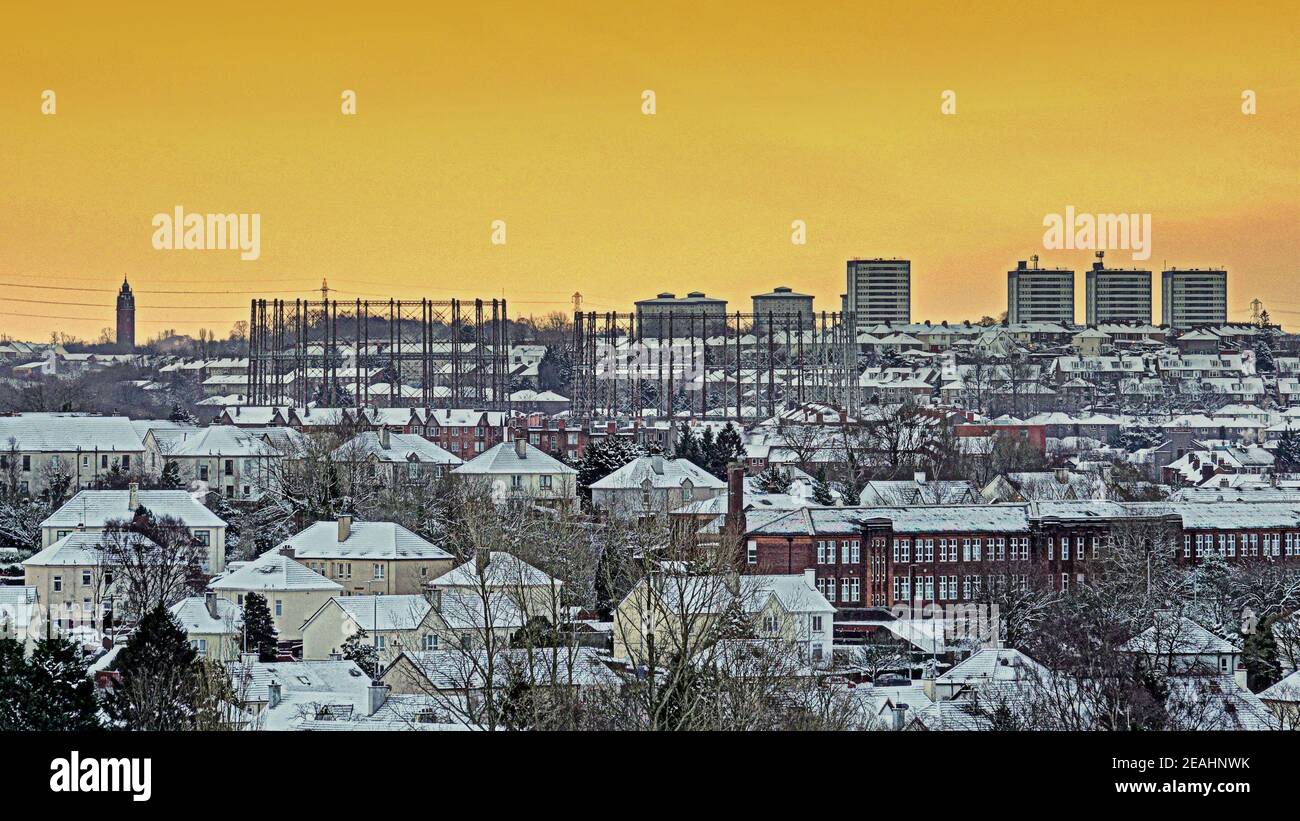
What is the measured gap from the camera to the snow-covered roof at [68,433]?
33.2 meters

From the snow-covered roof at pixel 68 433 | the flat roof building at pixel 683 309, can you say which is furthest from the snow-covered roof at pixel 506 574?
the flat roof building at pixel 683 309

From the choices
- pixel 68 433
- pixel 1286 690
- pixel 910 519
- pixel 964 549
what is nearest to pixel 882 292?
pixel 68 433

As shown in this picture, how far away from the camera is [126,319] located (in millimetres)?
55094

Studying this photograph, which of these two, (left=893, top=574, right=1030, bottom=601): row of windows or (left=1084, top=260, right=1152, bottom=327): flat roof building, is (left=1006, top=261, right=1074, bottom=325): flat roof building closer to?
(left=1084, top=260, right=1152, bottom=327): flat roof building

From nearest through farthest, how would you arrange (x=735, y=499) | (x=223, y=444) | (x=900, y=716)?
1. (x=900, y=716)
2. (x=735, y=499)
3. (x=223, y=444)

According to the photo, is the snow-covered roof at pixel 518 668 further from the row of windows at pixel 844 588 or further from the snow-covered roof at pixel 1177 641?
the row of windows at pixel 844 588

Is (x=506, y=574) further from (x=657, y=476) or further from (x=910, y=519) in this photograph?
(x=657, y=476)

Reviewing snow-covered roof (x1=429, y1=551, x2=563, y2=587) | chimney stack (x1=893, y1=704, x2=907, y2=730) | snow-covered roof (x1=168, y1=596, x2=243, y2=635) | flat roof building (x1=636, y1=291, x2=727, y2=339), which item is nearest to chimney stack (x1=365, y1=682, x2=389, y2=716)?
snow-covered roof (x1=429, y1=551, x2=563, y2=587)

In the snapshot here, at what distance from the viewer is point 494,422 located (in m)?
41.2

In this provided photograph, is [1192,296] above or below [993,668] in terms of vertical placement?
above

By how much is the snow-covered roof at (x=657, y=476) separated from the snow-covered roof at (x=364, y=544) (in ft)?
19.3

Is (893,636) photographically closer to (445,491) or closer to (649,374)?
(445,491)

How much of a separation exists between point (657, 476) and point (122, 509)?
8.06 meters
